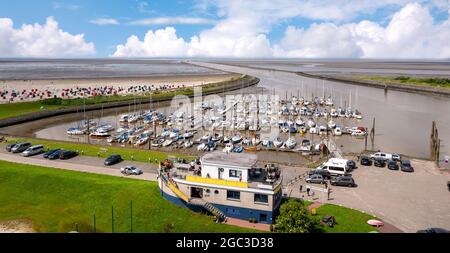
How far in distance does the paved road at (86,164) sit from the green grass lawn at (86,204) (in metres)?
2.05

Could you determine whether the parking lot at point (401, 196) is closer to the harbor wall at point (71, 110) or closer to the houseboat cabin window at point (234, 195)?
the houseboat cabin window at point (234, 195)

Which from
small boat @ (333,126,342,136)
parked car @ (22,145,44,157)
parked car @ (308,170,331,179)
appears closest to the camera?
parked car @ (308,170,331,179)

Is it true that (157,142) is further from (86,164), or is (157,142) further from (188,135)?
(86,164)

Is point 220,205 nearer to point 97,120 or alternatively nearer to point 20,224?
point 20,224

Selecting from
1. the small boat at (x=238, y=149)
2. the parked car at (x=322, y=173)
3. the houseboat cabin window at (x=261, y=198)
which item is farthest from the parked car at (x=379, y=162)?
the houseboat cabin window at (x=261, y=198)

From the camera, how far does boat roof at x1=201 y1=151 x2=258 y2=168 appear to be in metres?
30.9

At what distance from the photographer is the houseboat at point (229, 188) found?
97.9ft

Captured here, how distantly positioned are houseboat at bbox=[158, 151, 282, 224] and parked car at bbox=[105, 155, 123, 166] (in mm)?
13381

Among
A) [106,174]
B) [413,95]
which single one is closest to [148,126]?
[106,174]

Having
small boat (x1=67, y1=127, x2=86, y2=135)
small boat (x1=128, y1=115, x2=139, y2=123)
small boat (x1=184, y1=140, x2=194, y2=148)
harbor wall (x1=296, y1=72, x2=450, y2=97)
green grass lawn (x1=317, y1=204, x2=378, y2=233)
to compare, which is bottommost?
small boat (x1=184, y1=140, x2=194, y2=148)

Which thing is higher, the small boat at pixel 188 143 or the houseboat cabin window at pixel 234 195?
the houseboat cabin window at pixel 234 195

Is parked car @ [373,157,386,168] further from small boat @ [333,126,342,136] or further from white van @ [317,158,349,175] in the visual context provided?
small boat @ [333,126,342,136]

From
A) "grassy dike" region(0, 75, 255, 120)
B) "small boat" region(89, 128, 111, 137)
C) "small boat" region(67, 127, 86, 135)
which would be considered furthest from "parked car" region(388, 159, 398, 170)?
"grassy dike" region(0, 75, 255, 120)

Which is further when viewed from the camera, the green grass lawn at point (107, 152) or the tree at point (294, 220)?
the green grass lawn at point (107, 152)
